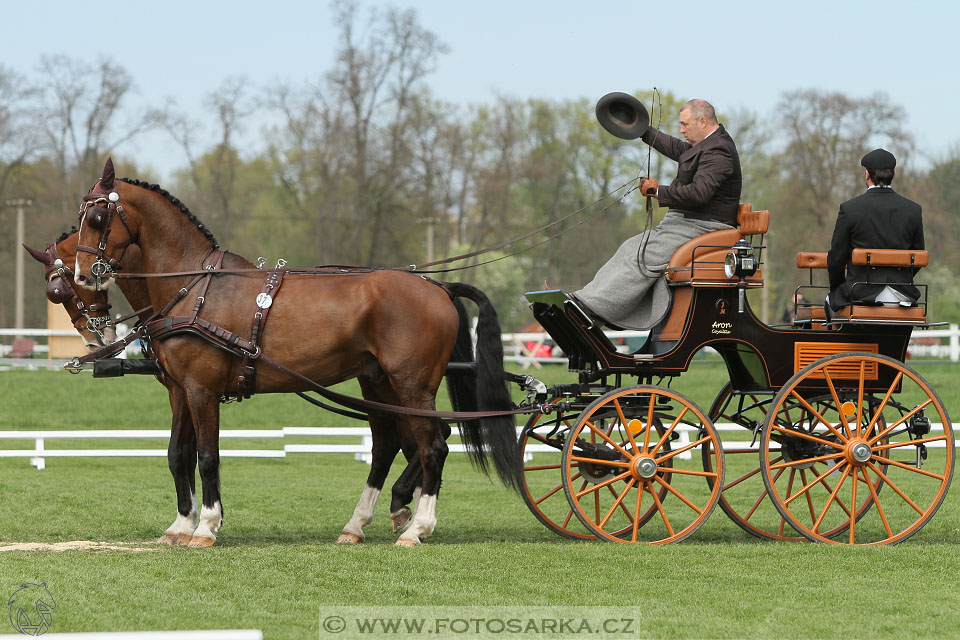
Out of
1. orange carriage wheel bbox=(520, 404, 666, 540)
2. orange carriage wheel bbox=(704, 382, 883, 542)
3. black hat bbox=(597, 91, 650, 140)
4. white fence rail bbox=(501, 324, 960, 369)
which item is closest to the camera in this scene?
orange carriage wheel bbox=(520, 404, 666, 540)

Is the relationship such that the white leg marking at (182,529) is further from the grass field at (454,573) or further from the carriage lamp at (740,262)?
the carriage lamp at (740,262)

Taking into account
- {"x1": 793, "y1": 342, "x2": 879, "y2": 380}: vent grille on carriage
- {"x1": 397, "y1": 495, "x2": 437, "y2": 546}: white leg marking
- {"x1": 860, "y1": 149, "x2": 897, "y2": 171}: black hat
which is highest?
{"x1": 860, "y1": 149, "x2": 897, "y2": 171}: black hat

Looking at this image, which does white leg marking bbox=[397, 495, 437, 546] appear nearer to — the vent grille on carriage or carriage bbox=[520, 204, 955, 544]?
carriage bbox=[520, 204, 955, 544]

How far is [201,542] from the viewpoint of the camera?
702 centimetres

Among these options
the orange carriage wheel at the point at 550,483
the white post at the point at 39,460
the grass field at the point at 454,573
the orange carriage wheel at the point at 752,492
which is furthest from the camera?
the white post at the point at 39,460

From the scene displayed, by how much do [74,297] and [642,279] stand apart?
3653mm

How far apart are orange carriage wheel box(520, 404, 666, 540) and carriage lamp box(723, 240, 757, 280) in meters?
1.42

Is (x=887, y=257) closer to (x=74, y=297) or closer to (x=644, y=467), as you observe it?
(x=644, y=467)

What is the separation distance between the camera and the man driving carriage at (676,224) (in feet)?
24.1

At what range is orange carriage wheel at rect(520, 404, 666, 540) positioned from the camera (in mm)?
7430

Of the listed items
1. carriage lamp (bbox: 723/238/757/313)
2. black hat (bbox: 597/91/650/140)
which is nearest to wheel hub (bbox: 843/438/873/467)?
carriage lamp (bbox: 723/238/757/313)

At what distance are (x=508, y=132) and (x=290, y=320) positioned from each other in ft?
107
